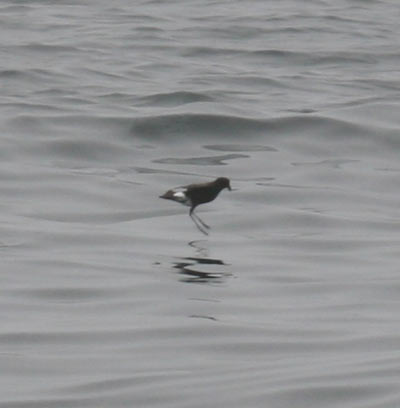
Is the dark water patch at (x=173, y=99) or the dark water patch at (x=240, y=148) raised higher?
the dark water patch at (x=173, y=99)

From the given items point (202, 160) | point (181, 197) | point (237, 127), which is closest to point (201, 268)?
point (181, 197)

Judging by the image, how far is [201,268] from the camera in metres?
11.7

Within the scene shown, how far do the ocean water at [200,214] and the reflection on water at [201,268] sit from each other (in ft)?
0.11

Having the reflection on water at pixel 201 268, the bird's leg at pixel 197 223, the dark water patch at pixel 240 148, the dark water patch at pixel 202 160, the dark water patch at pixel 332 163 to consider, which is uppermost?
the reflection on water at pixel 201 268

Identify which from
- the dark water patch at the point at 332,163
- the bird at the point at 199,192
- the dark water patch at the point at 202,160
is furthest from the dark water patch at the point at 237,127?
the bird at the point at 199,192

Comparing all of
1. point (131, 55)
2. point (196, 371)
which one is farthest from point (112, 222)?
point (131, 55)

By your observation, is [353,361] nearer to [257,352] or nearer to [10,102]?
[257,352]

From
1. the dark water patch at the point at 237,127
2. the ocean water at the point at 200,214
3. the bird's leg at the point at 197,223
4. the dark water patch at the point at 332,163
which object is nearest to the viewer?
the ocean water at the point at 200,214

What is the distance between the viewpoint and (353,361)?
28.6 ft

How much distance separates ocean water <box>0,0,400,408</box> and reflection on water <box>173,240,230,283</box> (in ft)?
0.11

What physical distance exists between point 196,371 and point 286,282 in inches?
117

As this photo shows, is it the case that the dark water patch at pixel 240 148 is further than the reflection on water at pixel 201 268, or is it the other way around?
the dark water patch at pixel 240 148

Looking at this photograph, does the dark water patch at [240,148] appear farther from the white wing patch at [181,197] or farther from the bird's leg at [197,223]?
the white wing patch at [181,197]

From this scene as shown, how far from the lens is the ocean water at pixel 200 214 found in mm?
8656
